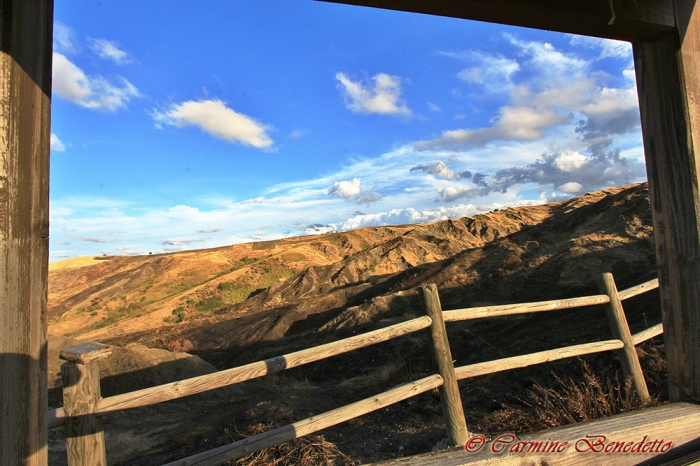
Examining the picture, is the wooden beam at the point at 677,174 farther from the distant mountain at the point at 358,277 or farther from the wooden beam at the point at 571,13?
the distant mountain at the point at 358,277

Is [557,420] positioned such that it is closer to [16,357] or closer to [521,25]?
[521,25]

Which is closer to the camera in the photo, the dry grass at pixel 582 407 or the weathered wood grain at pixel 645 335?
the dry grass at pixel 582 407

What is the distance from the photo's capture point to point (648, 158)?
256 cm

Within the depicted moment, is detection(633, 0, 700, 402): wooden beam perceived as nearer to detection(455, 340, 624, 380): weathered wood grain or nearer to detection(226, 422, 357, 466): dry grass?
detection(455, 340, 624, 380): weathered wood grain

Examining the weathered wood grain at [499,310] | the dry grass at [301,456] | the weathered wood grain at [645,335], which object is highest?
the weathered wood grain at [499,310]

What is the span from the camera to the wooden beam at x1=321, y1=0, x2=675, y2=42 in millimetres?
1965

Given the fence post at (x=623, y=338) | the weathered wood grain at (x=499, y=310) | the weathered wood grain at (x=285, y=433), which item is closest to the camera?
the weathered wood grain at (x=285, y=433)

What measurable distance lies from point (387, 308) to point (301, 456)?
12.6 meters

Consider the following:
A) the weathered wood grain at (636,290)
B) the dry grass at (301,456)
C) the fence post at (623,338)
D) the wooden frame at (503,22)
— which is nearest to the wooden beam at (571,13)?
the wooden frame at (503,22)

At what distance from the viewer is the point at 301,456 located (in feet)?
12.8

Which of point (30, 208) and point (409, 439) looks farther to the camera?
point (409, 439)

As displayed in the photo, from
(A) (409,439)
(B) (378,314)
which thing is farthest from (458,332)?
(A) (409,439)

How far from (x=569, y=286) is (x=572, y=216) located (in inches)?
388

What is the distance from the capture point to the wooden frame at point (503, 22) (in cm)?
140
